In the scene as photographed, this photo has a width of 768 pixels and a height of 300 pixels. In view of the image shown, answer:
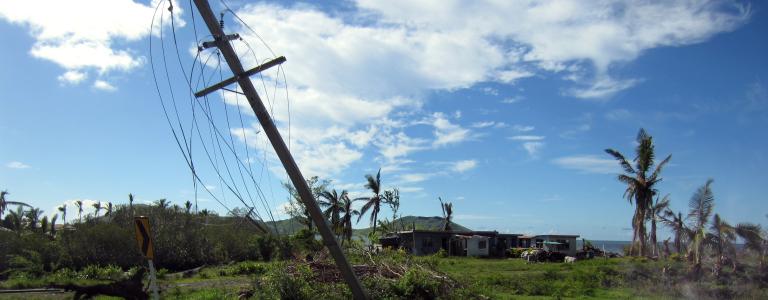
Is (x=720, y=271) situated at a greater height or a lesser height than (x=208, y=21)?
lesser

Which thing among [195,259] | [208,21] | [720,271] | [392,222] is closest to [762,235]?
[720,271]

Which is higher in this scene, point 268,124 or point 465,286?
point 268,124

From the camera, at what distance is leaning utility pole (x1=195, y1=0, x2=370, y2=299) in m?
11.4

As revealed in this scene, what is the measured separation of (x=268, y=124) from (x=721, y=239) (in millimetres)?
22474

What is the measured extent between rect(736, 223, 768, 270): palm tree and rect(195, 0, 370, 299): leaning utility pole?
65.5ft

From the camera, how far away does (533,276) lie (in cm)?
2645

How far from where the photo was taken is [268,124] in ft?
Result: 38.9

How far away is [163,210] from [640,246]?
1349 inches

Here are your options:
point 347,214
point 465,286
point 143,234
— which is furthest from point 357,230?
point 143,234

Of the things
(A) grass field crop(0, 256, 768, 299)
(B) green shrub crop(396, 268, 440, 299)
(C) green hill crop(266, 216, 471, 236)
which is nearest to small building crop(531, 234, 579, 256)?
(C) green hill crop(266, 216, 471, 236)

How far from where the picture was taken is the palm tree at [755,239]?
2462 centimetres

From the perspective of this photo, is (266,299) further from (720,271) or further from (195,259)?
(195,259)

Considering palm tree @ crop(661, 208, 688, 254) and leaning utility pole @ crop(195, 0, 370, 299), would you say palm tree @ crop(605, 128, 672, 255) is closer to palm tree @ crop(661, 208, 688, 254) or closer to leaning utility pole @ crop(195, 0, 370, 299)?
palm tree @ crop(661, 208, 688, 254)

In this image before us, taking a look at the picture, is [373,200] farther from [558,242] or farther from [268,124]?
[268,124]
